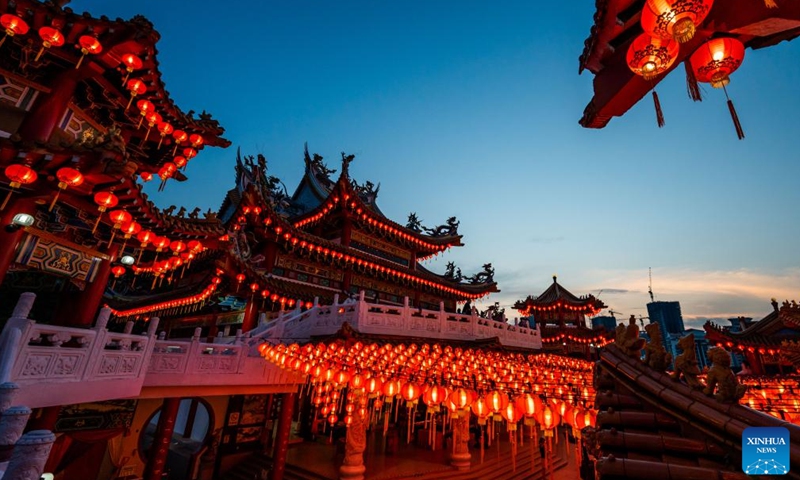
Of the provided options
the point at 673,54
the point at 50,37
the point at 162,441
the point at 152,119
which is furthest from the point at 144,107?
the point at 673,54

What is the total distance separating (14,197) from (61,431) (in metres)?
7.71

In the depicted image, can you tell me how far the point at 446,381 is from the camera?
16.8ft

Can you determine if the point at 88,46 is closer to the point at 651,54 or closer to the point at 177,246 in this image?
the point at 177,246

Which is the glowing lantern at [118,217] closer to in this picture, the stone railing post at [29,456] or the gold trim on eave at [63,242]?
the gold trim on eave at [63,242]

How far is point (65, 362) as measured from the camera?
16.1ft

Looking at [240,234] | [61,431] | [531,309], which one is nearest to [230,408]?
[61,431]

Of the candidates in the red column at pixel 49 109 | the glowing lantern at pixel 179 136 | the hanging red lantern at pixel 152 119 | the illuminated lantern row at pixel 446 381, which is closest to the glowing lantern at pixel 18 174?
the red column at pixel 49 109

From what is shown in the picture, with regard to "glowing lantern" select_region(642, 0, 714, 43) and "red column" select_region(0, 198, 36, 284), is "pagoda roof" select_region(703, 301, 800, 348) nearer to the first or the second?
"glowing lantern" select_region(642, 0, 714, 43)

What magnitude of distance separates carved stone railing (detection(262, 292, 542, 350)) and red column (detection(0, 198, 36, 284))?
5.75 m

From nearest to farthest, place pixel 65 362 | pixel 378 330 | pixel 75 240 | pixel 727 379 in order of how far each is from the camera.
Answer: pixel 727 379, pixel 65 362, pixel 75 240, pixel 378 330

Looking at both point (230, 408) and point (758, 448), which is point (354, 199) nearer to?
point (230, 408)

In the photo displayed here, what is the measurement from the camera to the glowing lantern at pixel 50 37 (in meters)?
5.12

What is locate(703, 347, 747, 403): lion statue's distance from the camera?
212 centimetres

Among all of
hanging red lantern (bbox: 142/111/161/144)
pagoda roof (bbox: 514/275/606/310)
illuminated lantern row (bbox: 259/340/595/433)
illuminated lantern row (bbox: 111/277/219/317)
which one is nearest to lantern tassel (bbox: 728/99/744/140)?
illuminated lantern row (bbox: 259/340/595/433)
